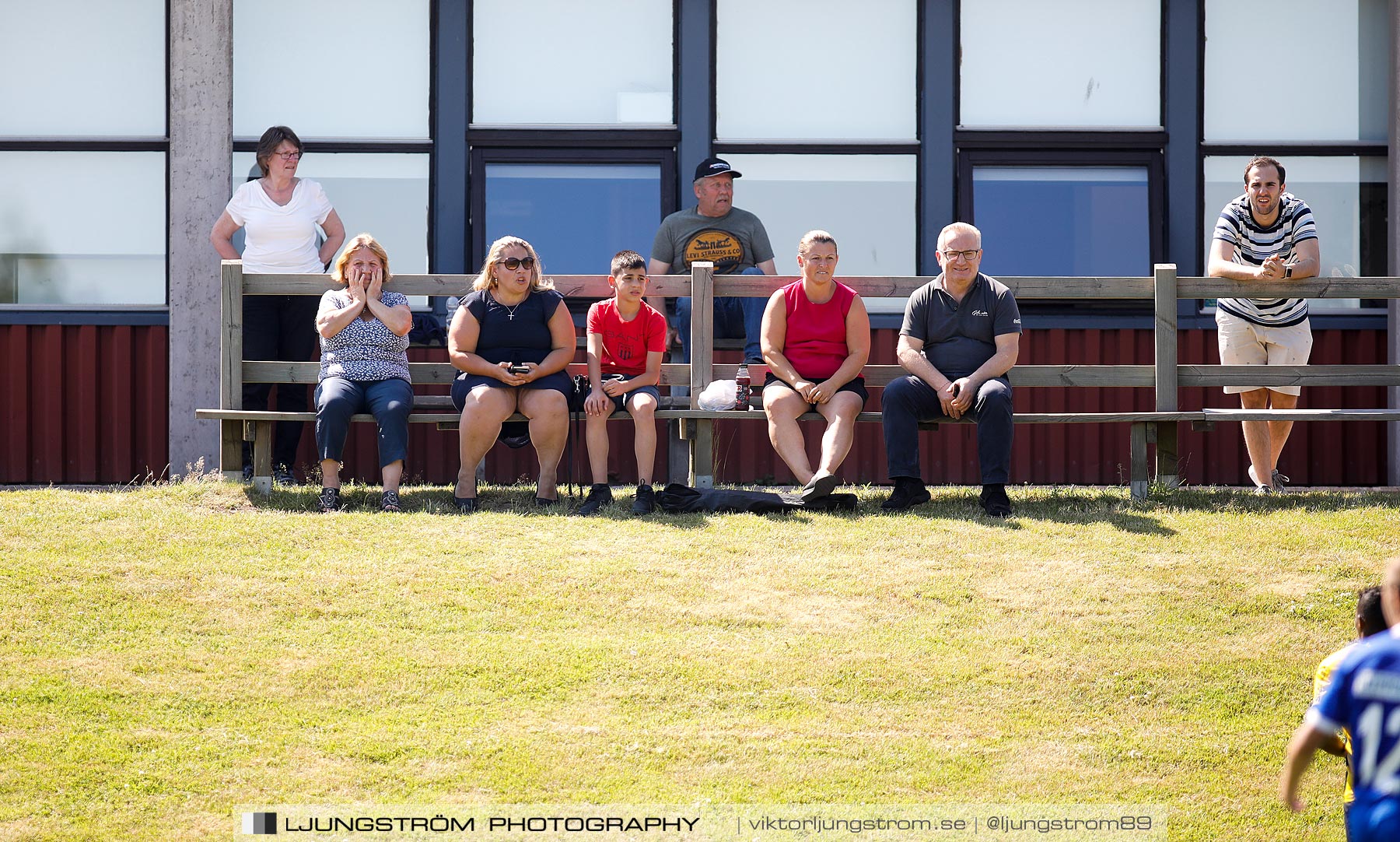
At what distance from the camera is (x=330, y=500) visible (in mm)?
7586

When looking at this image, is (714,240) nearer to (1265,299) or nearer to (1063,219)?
(1063,219)

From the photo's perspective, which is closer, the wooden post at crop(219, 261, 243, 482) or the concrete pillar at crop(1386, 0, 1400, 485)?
the wooden post at crop(219, 261, 243, 482)

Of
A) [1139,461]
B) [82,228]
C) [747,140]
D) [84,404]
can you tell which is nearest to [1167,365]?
[1139,461]

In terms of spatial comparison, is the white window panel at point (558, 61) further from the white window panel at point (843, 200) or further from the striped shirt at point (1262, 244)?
the striped shirt at point (1262, 244)

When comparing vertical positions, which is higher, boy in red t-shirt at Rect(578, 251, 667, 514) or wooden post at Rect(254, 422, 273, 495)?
boy in red t-shirt at Rect(578, 251, 667, 514)

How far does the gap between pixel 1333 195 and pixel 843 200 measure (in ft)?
10.8

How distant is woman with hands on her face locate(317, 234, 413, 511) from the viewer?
766cm

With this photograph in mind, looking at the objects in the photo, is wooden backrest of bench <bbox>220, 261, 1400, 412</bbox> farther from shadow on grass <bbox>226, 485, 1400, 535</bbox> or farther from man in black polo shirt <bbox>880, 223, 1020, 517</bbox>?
shadow on grass <bbox>226, 485, 1400, 535</bbox>

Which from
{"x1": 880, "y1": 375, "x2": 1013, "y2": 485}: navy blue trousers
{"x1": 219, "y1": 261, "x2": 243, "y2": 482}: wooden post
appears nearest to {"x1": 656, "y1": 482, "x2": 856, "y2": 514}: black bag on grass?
{"x1": 880, "y1": 375, "x2": 1013, "y2": 485}: navy blue trousers

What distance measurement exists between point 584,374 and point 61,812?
4344 millimetres

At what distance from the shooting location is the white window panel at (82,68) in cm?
984

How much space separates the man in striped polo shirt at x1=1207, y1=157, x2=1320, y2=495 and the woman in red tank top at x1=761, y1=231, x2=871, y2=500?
6.85 feet

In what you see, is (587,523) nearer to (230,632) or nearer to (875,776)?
(230,632)

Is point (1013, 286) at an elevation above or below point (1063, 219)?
below
